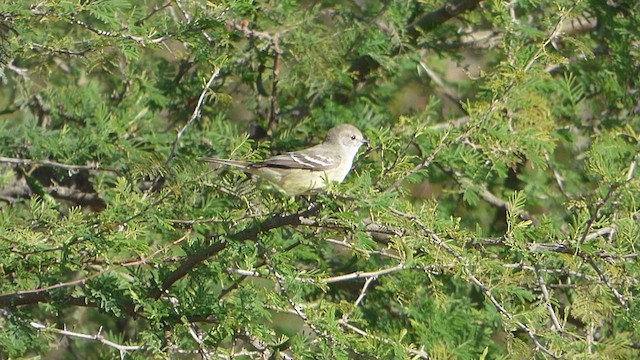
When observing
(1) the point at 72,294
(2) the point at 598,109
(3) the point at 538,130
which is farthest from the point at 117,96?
(2) the point at 598,109

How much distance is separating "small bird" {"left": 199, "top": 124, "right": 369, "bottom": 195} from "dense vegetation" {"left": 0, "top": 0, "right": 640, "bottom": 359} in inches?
7.3

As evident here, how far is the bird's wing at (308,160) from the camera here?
5793 mm

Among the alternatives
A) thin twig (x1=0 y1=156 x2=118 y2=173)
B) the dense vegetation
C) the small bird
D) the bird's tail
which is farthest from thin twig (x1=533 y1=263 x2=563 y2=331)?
thin twig (x1=0 y1=156 x2=118 y2=173)

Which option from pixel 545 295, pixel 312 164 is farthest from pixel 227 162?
pixel 545 295

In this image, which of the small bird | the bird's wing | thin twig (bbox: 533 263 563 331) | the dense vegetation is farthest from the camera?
the bird's wing

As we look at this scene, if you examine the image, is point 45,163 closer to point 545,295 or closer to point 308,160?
point 308,160

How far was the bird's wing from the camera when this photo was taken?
5.79 m

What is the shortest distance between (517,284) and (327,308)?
977 millimetres

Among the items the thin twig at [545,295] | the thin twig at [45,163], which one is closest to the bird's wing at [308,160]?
the thin twig at [45,163]

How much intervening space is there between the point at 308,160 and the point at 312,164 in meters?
0.06

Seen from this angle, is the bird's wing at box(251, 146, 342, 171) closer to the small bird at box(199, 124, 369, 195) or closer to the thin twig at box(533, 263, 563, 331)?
the small bird at box(199, 124, 369, 195)

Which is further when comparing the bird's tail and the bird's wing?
the bird's wing

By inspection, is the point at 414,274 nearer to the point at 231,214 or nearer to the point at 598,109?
the point at 231,214

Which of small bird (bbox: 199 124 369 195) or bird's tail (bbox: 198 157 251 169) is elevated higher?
bird's tail (bbox: 198 157 251 169)
